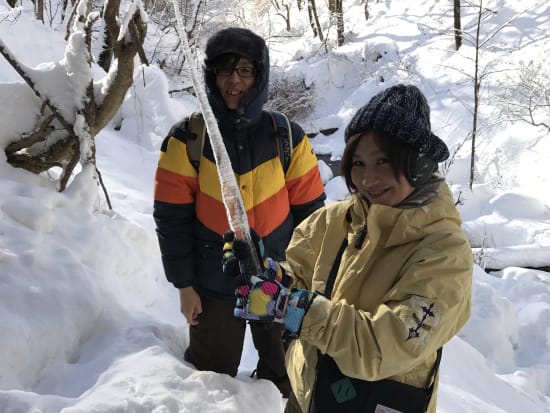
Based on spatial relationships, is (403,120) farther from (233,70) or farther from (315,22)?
(315,22)

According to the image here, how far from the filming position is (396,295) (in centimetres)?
108

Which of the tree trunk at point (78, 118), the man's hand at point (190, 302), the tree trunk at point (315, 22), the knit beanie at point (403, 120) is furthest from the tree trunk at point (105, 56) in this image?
the tree trunk at point (315, 22)

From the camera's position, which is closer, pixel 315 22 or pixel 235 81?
pixel 235 81

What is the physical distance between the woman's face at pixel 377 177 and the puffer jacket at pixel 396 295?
32 mm

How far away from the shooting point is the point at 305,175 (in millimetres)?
1870

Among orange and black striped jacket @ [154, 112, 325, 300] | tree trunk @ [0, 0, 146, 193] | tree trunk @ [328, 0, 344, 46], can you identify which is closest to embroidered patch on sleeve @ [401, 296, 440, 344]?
orange and black striped jacket @ [154, 112, 325, 300]

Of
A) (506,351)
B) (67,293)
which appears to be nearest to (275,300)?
(67,293)

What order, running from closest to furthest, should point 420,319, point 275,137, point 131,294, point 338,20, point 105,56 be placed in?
point 420,319, point 275,137, point 131,294, point 105,56, point 338,20

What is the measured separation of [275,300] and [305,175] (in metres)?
0.83

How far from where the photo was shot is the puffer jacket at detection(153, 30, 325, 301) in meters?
1.70

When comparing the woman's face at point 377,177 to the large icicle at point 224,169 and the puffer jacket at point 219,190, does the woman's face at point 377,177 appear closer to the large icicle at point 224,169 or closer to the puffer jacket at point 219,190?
the large icicle at point 224,169

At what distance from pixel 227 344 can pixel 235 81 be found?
100 cm

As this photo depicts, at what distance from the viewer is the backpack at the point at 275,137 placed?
5.54ft

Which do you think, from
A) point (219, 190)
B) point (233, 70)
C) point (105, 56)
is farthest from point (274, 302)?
point (105, 56)
